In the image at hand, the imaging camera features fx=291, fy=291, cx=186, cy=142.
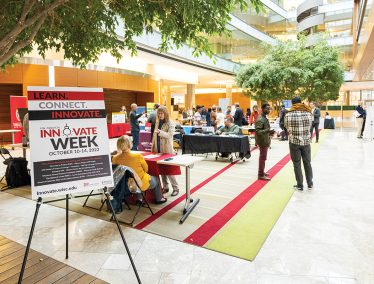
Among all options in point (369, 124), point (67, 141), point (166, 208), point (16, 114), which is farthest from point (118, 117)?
point (67, 141)

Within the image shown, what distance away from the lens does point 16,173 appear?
18.8 feet

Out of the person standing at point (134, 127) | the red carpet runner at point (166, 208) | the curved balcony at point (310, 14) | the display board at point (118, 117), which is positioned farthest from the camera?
the curved balcony at point (310, 14)

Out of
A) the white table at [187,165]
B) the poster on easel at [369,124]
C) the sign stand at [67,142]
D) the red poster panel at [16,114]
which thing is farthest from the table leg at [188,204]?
the poster on easel at [369,124]

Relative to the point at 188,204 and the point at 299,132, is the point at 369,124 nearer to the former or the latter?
the point at 299,132

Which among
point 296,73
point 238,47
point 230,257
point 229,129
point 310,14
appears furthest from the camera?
point 310,14

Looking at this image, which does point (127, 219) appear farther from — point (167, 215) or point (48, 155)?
point (48, 155)

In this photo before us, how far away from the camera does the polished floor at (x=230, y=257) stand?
271cm

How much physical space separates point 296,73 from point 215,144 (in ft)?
30.0

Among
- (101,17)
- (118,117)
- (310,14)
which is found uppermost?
(310,14)

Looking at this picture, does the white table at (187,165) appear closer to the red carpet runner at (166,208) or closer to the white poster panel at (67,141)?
the red carpet runner at (166,208)

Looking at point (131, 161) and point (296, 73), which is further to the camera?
point (296, 73)

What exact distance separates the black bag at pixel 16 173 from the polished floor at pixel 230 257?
2.92ft

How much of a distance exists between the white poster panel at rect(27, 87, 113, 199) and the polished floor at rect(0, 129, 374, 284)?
0.94 m

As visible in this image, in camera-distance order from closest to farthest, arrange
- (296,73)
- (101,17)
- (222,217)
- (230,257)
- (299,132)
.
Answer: (230,257), (222,217), (101,17), (299,132), (296,73)
